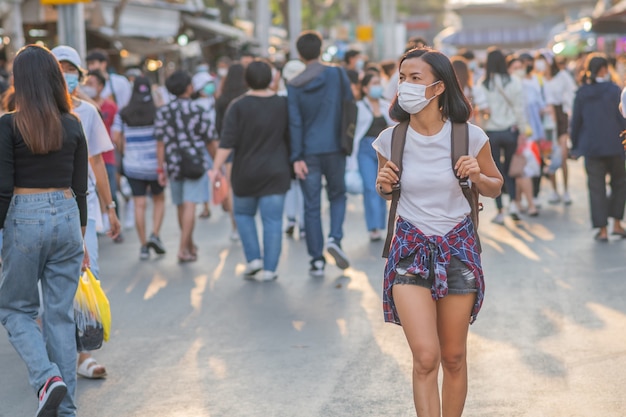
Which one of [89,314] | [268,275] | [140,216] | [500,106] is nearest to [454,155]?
[89,314]

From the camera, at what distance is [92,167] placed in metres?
7.05

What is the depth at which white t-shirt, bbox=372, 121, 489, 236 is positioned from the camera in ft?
16.7

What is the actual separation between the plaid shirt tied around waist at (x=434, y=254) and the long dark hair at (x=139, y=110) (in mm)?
7468

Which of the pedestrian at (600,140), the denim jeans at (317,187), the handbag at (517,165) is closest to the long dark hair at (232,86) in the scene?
the denim jeans at (317,187)

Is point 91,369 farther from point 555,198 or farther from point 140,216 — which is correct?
point 555,198

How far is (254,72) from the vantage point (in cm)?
984

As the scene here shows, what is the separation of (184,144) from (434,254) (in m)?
6.71

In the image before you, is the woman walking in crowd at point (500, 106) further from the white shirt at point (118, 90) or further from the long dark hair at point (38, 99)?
the long dark hair at point (38, 99)

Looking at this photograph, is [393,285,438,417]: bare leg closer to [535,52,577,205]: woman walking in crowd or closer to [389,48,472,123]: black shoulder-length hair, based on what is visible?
[389,48,472,123]: black shoulder-length hair

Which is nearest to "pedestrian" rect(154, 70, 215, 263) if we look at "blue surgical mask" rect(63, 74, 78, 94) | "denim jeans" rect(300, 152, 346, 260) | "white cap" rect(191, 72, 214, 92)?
"denim jeans" rect(300, 152, 346, 260)

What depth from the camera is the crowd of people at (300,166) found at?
5.08m

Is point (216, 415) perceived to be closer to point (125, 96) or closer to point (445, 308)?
point (445, 308)

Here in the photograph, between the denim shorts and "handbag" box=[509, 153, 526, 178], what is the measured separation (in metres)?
8.84

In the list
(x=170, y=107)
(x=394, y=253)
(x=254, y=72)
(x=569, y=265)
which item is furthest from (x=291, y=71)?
(x=394, y=253)
